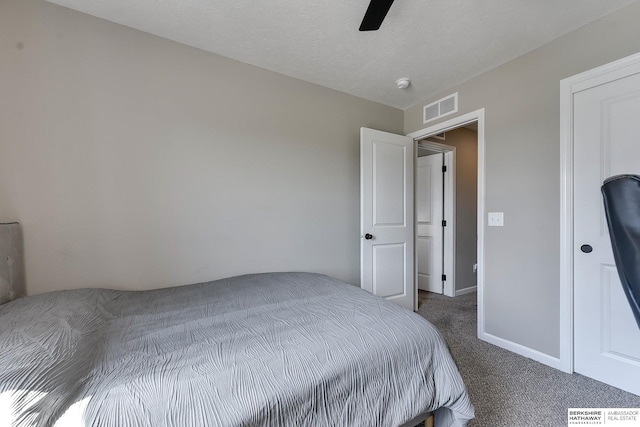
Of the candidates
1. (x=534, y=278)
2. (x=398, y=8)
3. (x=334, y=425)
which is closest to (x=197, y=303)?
(x=334, y=425)

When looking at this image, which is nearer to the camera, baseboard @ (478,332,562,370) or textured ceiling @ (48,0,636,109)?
textured ceiling @ (48,0,636,109)

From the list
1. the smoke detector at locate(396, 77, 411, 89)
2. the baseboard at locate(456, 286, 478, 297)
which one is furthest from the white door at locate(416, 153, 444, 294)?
the smoke detector at locate(396, 77, 411, 89)

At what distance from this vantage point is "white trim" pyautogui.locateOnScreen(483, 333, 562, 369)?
6.34ft

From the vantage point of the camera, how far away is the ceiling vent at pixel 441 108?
8.55 ft

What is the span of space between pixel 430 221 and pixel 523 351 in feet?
6.81

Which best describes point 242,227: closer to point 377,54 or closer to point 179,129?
point 179,129

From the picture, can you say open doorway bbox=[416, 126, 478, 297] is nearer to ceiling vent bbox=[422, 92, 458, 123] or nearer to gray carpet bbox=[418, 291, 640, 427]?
ceiling vent bbox=[422, 92, 458, 123]

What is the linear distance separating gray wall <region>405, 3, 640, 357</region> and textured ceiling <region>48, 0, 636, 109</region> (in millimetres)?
138

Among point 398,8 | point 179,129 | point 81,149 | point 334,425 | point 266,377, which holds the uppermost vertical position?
point 398,8

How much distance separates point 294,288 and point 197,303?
0.57 m

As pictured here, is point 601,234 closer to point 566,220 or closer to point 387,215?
point 566,220

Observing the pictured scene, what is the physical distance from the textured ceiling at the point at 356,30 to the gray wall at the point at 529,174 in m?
0.14

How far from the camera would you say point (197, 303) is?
4.86 feet

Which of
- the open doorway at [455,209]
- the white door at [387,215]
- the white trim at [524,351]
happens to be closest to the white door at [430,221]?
the open doorway at [455,209]
